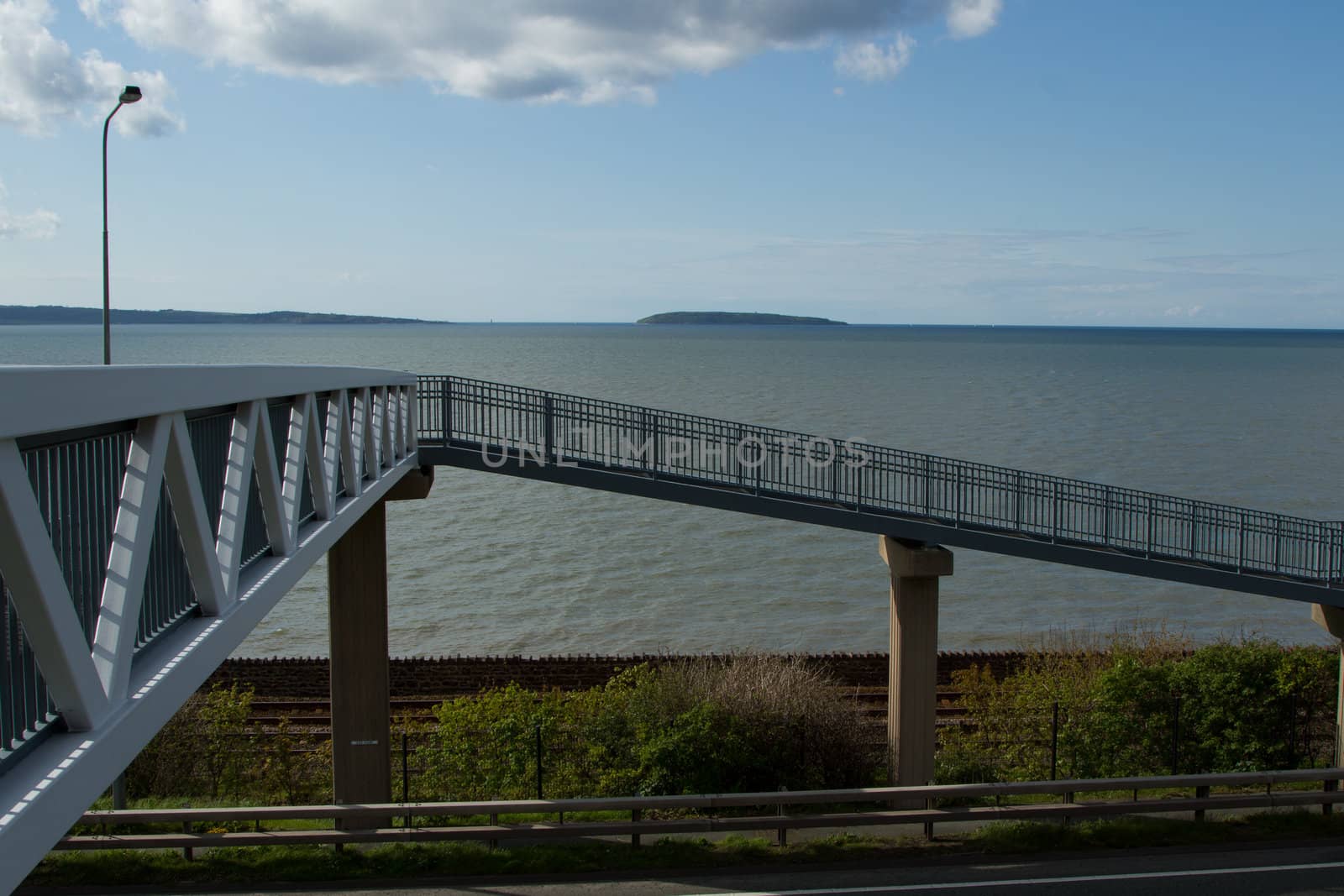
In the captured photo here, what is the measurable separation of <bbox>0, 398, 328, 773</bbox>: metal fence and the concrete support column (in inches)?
327

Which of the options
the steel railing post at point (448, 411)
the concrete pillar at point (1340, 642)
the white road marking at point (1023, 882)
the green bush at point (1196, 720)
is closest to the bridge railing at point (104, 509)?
the white road marking at point (1023, 882)

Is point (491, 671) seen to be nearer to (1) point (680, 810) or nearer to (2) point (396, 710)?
(2) point (396, 710)

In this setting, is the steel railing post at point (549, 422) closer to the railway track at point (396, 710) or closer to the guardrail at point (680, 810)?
the guardrail at point (680, 810)

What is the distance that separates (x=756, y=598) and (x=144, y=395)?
3264cm

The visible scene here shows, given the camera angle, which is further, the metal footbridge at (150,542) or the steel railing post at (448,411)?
the steel railing post at (448,411)

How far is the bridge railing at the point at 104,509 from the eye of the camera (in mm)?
4000

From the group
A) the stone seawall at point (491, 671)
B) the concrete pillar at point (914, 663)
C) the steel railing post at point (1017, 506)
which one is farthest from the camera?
the stone seawall at point (491, 671)

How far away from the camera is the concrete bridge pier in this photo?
1522 cm

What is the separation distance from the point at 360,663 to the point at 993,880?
8.66 metres

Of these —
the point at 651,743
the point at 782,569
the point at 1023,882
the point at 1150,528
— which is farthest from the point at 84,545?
the point at 782,569

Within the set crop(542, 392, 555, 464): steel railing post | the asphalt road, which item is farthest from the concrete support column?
the asphalt road

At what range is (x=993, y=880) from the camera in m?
11.8

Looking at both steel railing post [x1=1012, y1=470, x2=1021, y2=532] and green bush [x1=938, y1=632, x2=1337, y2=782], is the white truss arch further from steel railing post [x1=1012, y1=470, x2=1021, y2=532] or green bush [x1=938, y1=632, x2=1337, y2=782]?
green bush [x1=938, y1=632, x2=1337, y2=782]

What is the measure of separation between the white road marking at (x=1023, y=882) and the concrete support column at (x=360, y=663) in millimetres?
6024
